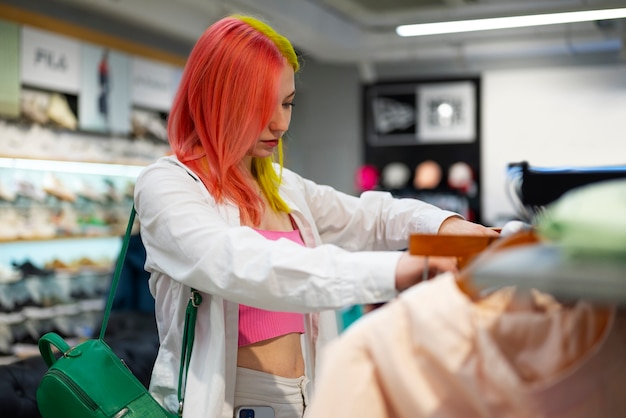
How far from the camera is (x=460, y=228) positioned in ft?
5.11

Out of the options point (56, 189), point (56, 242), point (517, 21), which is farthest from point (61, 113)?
point (517, 21)

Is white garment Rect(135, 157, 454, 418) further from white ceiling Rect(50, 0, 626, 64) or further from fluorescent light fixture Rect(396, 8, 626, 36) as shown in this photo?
fluorescent light fixture Rect(396, 8, 626, 36)

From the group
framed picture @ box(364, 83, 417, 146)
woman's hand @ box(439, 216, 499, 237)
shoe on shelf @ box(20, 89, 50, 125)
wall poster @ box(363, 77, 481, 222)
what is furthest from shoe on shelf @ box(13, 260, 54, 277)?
framed picture @ box(364, 83, 417, 146)

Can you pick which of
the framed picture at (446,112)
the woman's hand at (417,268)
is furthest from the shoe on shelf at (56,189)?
the woman's hand at (417,268)

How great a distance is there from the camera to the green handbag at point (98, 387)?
1516 mm

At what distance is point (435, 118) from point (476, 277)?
8529 mm

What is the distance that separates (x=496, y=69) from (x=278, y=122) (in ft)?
25.8

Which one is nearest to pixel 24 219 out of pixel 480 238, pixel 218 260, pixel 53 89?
pixel 53 89

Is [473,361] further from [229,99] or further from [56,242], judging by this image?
[56,242]

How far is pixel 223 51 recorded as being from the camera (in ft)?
5.35

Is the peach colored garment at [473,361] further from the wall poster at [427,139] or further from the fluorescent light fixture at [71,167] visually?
the wall poster at [427,139]

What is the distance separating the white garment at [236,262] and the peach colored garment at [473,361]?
0.19m

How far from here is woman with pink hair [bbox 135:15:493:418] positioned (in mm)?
1432

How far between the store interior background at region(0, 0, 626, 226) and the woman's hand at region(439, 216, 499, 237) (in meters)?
5.95
